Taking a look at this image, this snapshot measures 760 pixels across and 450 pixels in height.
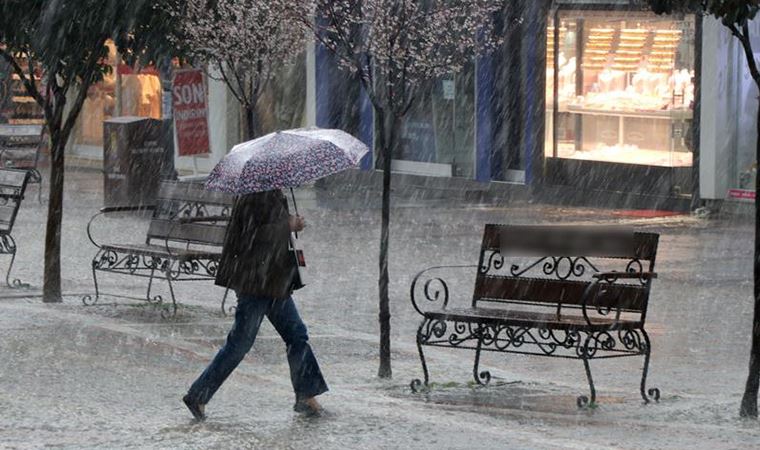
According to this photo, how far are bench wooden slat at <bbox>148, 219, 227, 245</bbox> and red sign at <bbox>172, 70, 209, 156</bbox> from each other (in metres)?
10.0

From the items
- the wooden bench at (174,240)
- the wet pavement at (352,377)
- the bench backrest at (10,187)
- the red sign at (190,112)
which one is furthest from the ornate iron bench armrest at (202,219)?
the red sign at (190,112)

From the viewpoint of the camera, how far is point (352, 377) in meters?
10.3

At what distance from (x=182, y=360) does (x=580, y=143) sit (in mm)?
15275

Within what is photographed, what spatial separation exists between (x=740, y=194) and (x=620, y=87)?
3274 millimetres

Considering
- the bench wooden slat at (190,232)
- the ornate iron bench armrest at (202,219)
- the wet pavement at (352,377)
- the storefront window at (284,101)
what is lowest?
the wet pavement at (352,377)

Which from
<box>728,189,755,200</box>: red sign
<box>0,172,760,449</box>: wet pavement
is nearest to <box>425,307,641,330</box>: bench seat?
<box>0,172,760,449</box>: wet pavement

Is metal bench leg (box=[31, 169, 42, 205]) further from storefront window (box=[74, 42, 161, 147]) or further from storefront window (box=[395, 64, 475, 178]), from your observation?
storefront window (box=[74, 42, 161, 147])

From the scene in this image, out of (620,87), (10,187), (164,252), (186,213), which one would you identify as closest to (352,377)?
(164,252)

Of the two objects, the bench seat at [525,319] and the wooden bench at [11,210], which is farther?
the wooden bench at [11,210]

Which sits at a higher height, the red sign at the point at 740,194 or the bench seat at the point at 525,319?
the red sign at the point at 740,194

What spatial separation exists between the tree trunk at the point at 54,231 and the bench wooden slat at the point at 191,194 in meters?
1.03

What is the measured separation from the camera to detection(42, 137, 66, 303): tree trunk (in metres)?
13.1

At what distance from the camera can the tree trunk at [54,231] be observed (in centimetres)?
1308

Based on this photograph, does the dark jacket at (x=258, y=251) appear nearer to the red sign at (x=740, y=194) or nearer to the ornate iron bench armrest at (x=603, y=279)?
the ornate iron bench armrest at (x=603, y=279)
